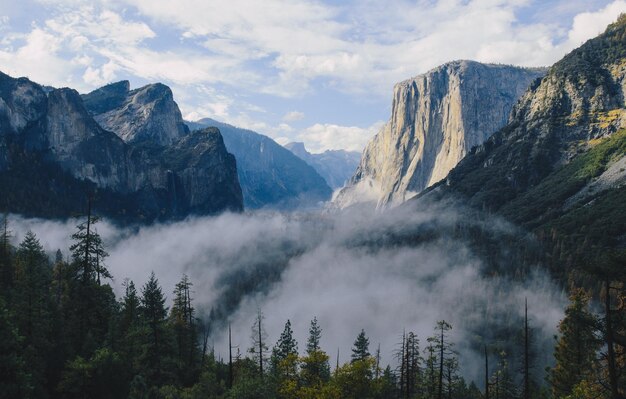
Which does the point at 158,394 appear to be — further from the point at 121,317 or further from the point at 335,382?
the point at 121,317

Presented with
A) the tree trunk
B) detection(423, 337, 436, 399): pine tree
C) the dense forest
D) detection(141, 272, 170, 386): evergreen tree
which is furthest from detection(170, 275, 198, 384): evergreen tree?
the tree trunk

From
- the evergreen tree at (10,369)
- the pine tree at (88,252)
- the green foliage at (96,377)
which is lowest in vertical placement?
the green foliage at (96,377)

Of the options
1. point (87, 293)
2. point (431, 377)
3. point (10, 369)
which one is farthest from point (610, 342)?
point (87, 293)

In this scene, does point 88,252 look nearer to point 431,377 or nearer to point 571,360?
point 431,377

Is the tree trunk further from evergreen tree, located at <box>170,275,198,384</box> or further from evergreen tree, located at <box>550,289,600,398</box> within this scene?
evergreen tree, located at <box>170,275,198,384</box>

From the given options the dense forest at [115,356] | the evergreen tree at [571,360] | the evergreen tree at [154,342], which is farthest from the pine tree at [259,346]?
the evergreen tree at [571,360]

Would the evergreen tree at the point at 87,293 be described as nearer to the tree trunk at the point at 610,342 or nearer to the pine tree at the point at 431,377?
the pine tree at the point at 431,377

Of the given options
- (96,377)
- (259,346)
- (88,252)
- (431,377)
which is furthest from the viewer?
(259,346)

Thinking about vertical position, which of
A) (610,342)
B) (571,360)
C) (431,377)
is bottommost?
(431,377)

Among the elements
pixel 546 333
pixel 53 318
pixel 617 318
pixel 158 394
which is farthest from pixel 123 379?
pixel 546 333

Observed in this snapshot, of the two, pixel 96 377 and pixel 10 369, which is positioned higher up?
pixel 10 369

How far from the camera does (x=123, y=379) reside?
4881 centimetres

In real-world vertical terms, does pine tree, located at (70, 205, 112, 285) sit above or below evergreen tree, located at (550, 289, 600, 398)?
above

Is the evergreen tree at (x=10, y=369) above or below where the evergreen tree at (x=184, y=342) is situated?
above
